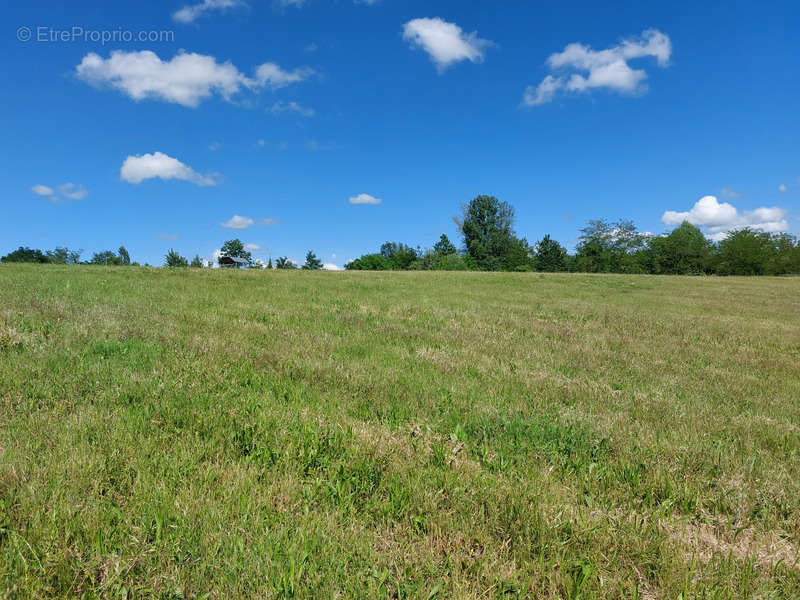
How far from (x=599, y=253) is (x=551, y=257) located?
17.8 m

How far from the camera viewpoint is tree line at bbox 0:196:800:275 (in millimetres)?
79438

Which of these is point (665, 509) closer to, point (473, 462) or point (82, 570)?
point (473, 462)

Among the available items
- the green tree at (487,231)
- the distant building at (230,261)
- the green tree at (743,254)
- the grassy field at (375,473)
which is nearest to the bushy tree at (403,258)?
the green tree at (487,231)

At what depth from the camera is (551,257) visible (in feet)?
304

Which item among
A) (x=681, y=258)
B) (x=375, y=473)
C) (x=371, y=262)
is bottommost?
(x=375, y=473)

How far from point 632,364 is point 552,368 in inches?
83.1

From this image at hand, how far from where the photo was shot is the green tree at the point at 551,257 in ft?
302

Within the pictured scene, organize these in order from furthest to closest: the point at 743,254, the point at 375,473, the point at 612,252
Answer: the point at 612,252 → the point at 743,254 → the point at 375,473

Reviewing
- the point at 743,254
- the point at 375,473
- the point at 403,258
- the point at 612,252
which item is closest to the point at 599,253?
the point at 612,252

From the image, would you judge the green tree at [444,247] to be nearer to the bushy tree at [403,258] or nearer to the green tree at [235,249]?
the bushy tree at [403,258]

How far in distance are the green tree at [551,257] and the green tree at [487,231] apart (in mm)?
8528

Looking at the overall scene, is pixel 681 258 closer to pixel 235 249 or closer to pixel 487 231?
pixel 487 231

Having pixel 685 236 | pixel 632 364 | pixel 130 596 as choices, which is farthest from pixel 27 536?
pixel 685 236

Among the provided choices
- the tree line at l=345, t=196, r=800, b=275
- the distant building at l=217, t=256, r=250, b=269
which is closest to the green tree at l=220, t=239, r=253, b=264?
the distant building at l=217, t=256, r=250, b=269
